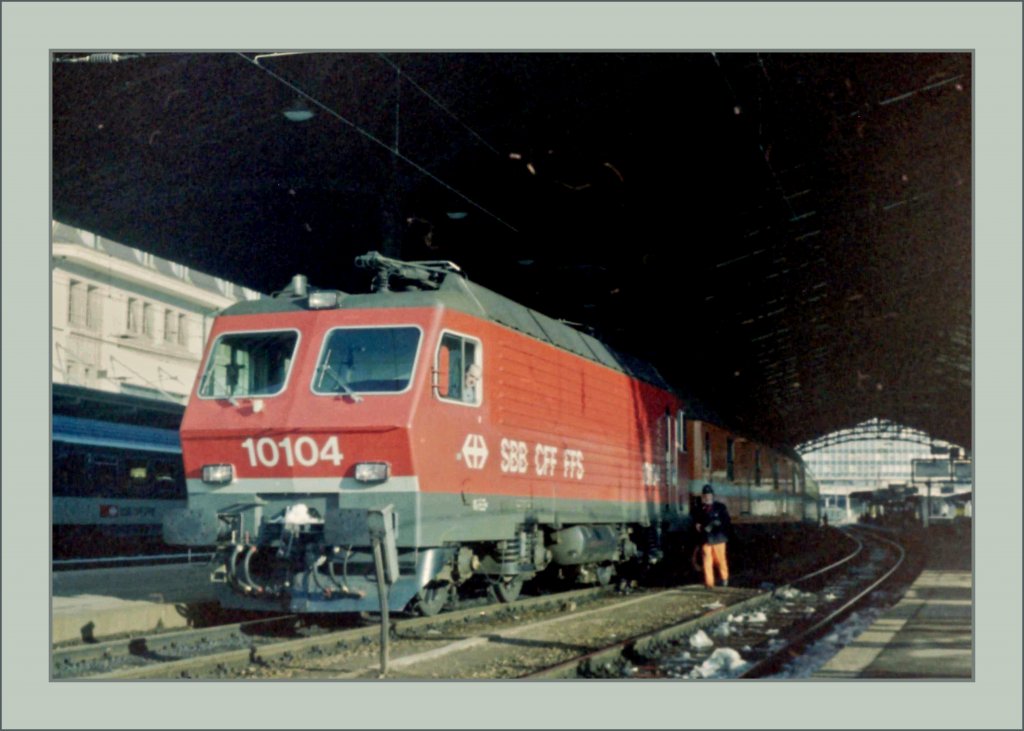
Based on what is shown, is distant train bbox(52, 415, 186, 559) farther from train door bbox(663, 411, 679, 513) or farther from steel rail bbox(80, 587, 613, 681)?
train door bbox(663, 411, 679, 513)

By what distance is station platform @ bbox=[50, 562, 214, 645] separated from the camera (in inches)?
409

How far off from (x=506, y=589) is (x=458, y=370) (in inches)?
139

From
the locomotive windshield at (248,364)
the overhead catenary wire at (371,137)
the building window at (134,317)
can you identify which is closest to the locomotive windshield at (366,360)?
the locomotive windshield at (248,364)

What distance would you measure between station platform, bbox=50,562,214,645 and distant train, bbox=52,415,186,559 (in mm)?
1871

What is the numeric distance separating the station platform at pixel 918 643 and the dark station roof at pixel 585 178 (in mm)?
2154

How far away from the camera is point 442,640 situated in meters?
10.4

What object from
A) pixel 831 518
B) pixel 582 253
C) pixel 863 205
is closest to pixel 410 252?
pixel 582 253

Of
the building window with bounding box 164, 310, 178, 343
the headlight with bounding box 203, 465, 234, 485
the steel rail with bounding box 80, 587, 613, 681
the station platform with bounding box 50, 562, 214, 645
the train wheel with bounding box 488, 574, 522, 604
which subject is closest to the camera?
the steel rail with bounding box 80, 587, 613, 681

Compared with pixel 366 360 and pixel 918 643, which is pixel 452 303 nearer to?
pixel 366 360

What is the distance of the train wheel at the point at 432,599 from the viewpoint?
1128cm

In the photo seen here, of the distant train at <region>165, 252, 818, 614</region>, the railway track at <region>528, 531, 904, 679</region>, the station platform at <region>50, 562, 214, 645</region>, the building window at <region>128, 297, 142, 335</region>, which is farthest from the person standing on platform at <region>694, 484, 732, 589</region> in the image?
the building window at <region>128, 297, 142, 335</region>

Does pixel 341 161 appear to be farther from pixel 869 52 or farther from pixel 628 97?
pixel 869 52

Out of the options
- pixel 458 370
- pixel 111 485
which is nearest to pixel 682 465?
pixel 458 370

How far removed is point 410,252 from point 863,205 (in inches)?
329
